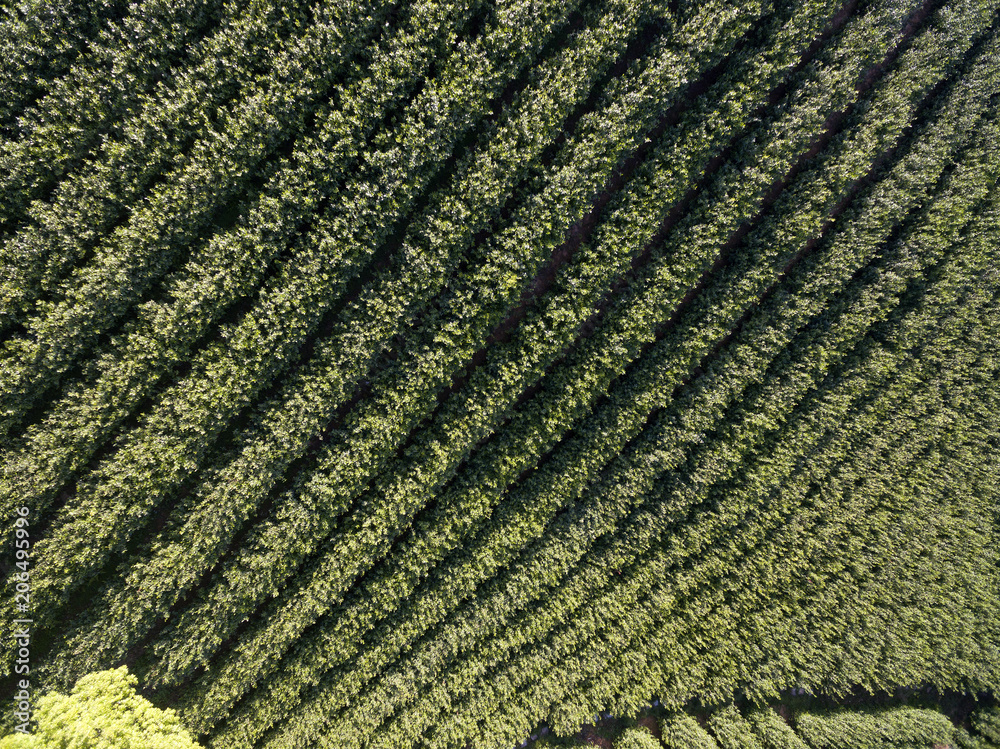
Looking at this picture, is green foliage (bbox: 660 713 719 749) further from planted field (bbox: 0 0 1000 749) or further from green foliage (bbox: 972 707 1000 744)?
green foliage (bbox: 972 707 1000 744)

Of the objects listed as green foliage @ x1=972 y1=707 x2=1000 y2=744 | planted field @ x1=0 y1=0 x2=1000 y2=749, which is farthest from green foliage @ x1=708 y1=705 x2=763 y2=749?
green foliage @ x1=972 y1=707 x2=1000 y2=744

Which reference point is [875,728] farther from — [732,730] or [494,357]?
[494,357]

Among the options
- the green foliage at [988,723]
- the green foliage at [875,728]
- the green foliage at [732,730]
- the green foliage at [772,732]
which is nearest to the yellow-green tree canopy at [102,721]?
the green foliage at [732,730]

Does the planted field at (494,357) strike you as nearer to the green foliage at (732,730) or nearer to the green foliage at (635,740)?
→ the green foliage at (732,730)

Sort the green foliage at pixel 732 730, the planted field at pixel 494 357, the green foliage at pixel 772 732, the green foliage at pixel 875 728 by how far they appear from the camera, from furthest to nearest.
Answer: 1. the green foliage at pixel 875 728
2. the green foliage at pixel 772 732
3. the green foliage at pixel 732 730
4. the planted field at pixel 494 357

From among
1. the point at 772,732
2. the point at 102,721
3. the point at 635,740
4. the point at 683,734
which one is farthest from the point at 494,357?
the point at 772,732

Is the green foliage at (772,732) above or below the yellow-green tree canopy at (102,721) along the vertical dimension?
above

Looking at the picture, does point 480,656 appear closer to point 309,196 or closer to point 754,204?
point 309,196
